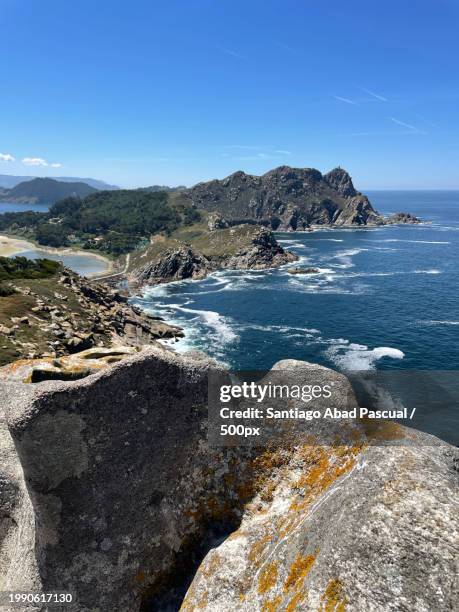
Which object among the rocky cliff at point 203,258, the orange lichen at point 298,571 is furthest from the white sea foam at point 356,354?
the rocky cliff at point 203,258

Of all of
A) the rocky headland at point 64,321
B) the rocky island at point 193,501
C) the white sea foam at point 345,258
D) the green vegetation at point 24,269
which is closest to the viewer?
the rocky island at point 193,501

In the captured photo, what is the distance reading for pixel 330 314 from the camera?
101188 millimetres

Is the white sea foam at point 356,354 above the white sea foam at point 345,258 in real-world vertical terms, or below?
below

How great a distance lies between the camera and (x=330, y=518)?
855 centimetres

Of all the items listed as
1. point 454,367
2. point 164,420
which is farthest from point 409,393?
point 164,420

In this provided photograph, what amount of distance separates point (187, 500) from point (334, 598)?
5286 millimetres

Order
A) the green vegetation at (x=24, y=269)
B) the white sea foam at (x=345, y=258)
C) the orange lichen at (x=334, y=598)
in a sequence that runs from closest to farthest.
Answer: the orange lichen at (x=334, y=598) → the green vegetation at (x=24, y=269) → the white sea foam at (x=345, y=258)

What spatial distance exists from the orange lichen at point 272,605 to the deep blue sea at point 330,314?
6339 centimetres

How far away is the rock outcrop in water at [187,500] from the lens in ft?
25.8

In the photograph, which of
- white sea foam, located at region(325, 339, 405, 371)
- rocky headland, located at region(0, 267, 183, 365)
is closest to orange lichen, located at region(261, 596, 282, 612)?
rocky headland, located at region(0, 267, 183, 365)

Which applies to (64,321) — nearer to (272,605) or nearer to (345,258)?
(272,605)

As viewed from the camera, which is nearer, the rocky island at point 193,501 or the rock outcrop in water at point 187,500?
the rocky island at point 193,501

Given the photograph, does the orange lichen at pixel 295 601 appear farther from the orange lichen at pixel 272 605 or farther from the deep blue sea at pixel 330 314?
the deep blue sea at pixel 330 314

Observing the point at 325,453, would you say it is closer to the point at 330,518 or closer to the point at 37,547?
the point at 330,518
